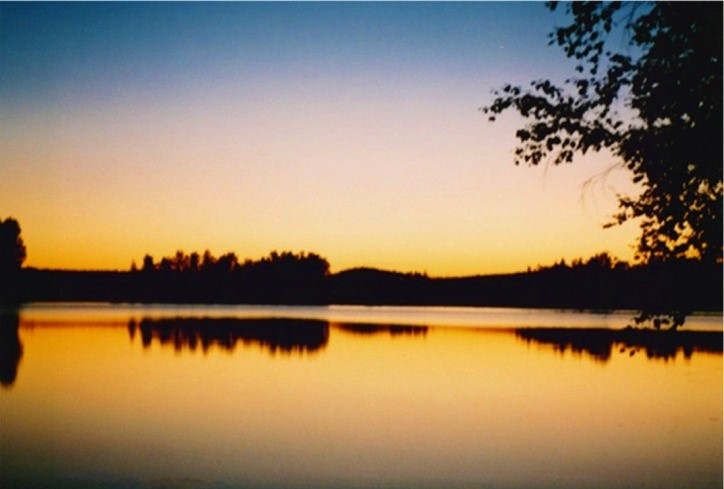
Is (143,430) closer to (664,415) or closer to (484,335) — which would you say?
(664,415)

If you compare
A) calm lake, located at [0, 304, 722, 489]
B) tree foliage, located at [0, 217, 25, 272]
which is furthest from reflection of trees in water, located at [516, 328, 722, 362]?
tree foliage, located at [0, 217, 25, 272]

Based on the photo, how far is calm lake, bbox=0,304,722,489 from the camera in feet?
51.9

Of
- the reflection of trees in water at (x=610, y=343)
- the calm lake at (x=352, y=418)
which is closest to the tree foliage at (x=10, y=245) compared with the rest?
the calm lake at (x=352, y=418)

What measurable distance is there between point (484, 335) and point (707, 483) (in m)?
49.4

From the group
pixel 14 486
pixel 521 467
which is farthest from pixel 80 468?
pixel 521 467

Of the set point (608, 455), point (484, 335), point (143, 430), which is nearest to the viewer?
point (608, 455)

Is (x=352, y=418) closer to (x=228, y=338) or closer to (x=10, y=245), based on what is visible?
(x=228, y=338)

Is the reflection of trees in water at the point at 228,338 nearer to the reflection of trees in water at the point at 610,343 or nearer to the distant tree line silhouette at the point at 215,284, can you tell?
the reflection of trees in water at the point at 610,343

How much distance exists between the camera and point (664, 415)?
82.3 ft

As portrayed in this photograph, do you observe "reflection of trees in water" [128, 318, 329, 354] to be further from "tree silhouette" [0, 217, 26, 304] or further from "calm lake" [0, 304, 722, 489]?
"tree silhouette" [0, 217, 26, 304]

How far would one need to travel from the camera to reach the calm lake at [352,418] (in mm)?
15828

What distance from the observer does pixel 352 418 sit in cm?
2331

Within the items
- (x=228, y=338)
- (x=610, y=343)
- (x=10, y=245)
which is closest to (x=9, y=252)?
(x=10, y=245)

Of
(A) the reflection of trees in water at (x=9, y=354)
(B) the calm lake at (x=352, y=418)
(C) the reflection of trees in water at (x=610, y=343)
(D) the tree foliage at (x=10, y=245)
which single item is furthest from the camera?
(D) the tree foliage at (x=10, y=245)
